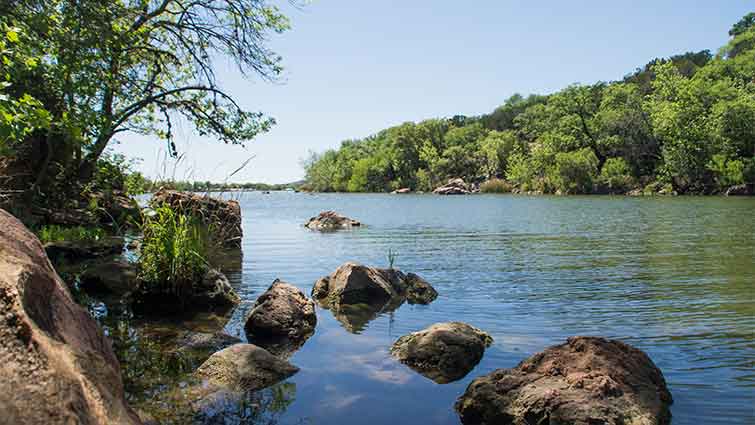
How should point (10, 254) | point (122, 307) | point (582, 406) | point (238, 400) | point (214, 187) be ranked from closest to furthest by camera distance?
point (10, 254), point (582, 406), point (238, 400), point (122, 307), point (214, 187)

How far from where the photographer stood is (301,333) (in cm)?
923

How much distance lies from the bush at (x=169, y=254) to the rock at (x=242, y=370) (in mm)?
3597

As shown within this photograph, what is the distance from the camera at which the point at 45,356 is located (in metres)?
2.61

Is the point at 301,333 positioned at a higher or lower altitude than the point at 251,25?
lower

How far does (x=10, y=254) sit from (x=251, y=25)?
46.6 feet

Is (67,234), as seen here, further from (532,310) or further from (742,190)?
(742,190)

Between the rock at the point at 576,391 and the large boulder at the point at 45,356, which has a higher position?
the large boulder at the point at 45,356

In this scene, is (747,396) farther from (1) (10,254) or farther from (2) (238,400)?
(1) (10,254)

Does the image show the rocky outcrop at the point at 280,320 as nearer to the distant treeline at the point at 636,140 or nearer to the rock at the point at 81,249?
the rock at the point at 81,249

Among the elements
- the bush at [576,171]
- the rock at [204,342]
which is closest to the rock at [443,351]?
the rock at [204,342]

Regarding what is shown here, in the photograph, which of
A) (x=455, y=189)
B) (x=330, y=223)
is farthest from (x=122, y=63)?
(x=455, y=189)

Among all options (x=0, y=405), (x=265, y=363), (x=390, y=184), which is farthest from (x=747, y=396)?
(x=390, y=184)

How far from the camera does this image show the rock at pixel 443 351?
24.0 ft

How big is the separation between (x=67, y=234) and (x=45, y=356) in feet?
56.6
